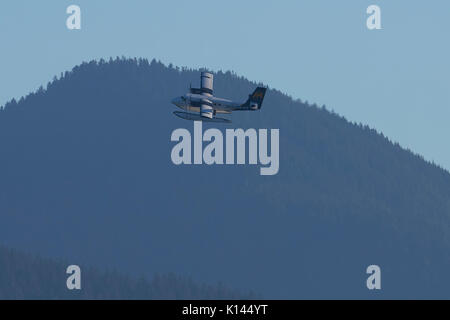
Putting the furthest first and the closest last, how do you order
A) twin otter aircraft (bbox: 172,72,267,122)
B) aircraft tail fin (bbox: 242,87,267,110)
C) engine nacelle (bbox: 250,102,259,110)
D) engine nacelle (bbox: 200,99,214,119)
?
aircraft tail fin (bbox: 242,87,267,110) → engine nacelle (bbox: 250,102,259,110) → twin otter aircraft (bbox: 172,72,267,122) → engine nacelle (bbox: 200,99,214,119)

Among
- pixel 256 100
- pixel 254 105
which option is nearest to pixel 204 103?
pixel 254 105

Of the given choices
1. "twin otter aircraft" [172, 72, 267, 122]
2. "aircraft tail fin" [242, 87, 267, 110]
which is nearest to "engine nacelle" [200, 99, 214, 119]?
"twin otter aircraft" [172, 72, 267, 122]

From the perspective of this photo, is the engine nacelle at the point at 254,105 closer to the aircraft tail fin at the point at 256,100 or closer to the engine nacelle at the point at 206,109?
the aircraft tail fin at the point at 256,100

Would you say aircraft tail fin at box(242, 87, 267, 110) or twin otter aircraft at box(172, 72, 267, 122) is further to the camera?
aircraft tail fin at box(242, 87, 267, 110)

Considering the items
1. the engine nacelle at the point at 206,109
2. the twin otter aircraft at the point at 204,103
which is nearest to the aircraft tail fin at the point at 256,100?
the twin otter aircraft at the point at 204,103

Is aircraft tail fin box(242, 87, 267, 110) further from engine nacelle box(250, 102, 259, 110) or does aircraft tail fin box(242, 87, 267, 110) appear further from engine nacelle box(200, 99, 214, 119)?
engine nacelle box(200, 99, 214, 119)

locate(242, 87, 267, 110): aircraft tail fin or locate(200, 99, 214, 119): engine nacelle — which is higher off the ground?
locate(242, 87, 267, 110): aircraft tail fin

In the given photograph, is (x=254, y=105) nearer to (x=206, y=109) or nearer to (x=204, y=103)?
(x=204, y=103)
